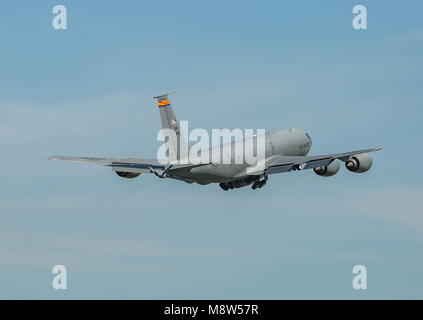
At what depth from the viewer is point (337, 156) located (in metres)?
83.1

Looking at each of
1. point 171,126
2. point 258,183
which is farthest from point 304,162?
point 171,126

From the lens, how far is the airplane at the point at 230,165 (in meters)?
80.0

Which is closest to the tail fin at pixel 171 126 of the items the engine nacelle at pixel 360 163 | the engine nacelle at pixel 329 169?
the engine nacelle at pixel 329 169

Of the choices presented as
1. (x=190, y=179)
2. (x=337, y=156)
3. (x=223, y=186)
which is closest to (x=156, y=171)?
(x=190, y=179)

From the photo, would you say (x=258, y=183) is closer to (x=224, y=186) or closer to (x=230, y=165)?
(x=224, y=186)

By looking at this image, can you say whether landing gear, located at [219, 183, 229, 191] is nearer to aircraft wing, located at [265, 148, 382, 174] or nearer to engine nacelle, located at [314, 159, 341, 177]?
aircraft wing, located at [265, 148, 382, 174]

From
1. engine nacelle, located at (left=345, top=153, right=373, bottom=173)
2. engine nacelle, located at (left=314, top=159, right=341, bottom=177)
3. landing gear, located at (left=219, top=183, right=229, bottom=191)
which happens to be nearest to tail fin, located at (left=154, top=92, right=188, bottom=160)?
landing gear, located at (left=219, top=183, right=229, bottom=191)

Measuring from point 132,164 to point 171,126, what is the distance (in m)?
4.76

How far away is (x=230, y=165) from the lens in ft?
271

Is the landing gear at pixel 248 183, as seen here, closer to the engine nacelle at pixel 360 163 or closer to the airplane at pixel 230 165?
the airplane at pixel 230 165

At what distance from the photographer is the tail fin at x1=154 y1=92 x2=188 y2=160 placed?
81.8m

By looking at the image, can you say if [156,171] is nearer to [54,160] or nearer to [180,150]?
[180,150]

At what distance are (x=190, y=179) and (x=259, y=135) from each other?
10.4 m

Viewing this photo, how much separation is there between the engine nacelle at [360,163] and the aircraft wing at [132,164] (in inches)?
641
